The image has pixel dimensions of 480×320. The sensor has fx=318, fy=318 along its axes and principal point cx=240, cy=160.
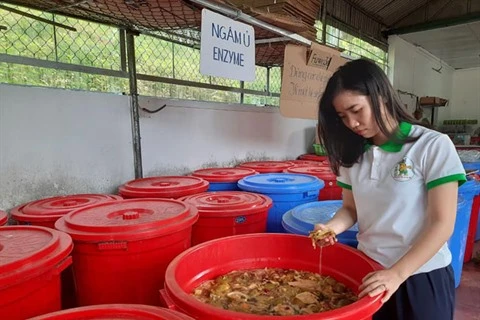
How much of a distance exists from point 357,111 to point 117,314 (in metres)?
0.92

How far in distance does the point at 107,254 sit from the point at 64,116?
119 centimetres

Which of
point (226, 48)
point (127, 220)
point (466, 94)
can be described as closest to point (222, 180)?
point (226, 48)

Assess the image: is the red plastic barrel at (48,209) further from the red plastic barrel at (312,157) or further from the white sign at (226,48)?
the red plastic barrel at (312,157)

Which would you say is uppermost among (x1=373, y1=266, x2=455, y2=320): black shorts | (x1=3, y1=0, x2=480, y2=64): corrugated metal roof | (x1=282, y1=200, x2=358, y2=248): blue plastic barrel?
(x1=3, y1=0, x2=480, y2=64): corrugated metal roof

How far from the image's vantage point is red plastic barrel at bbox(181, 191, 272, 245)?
175 cm

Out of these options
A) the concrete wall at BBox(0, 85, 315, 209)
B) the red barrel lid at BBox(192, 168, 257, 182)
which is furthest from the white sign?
the concrete wall at BBox(0, 85, 315, 209)

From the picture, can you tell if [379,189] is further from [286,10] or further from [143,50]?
[143,50]

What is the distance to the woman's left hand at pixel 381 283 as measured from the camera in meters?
0.86

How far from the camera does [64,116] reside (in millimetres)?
2074

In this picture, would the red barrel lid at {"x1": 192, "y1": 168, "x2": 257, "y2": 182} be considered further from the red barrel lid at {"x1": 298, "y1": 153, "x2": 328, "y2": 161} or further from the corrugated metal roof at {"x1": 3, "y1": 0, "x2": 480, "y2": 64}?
the red barrel lid at {"x1": 298, "y1": 153, "x2": 328, "y2": 161}

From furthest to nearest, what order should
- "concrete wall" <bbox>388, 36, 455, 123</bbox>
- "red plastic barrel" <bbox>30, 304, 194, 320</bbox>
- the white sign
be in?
"concrete wall" <bbox>388, 36, 455, 123</bbox> → the white sign → "red plastic barrel" <bbox>30, 304, 194, 320</bbox>

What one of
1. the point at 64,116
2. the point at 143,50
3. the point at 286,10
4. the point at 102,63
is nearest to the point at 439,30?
the point at 286,10

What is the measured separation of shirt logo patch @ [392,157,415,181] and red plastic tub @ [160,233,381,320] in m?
0.30

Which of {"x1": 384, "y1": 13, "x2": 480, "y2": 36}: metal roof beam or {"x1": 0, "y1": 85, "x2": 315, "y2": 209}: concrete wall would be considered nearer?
{"x1": 0, "y1": 85, "x2": 315, "y2": 209}: concrete wall
